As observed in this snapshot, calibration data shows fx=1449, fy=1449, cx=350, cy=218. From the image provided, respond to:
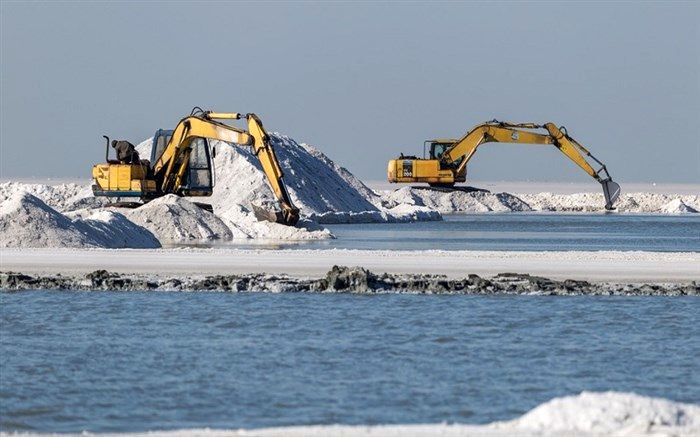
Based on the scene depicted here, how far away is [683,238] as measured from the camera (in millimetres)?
40500

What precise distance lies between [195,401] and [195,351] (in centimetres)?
305

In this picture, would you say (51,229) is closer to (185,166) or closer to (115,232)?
(115,232)

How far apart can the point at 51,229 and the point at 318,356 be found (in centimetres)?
1497

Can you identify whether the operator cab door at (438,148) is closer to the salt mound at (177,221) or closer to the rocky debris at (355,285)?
the salt mound at (177,221)

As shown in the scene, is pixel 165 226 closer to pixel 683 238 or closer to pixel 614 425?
pixel 683 238

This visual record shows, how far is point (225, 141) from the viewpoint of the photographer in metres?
38.0

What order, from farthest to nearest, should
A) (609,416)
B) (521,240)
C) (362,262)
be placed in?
(521,240)
(362,262)
(609,416)

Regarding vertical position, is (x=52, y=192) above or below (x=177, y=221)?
above

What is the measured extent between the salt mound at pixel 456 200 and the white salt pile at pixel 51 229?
4473 cm

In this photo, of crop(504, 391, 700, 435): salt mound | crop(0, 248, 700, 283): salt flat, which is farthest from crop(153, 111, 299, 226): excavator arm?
crop(504, 391, 700, 435): salt mound

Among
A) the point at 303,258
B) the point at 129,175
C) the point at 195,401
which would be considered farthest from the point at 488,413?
the point at 129,175

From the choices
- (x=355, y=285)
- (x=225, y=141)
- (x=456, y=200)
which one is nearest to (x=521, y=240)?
(x=225, y=141)

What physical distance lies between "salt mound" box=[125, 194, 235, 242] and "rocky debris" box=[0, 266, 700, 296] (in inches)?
549

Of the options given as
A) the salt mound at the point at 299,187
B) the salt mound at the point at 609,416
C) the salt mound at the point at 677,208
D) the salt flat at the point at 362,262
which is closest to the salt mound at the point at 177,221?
the salt flat at the point at 362,262
